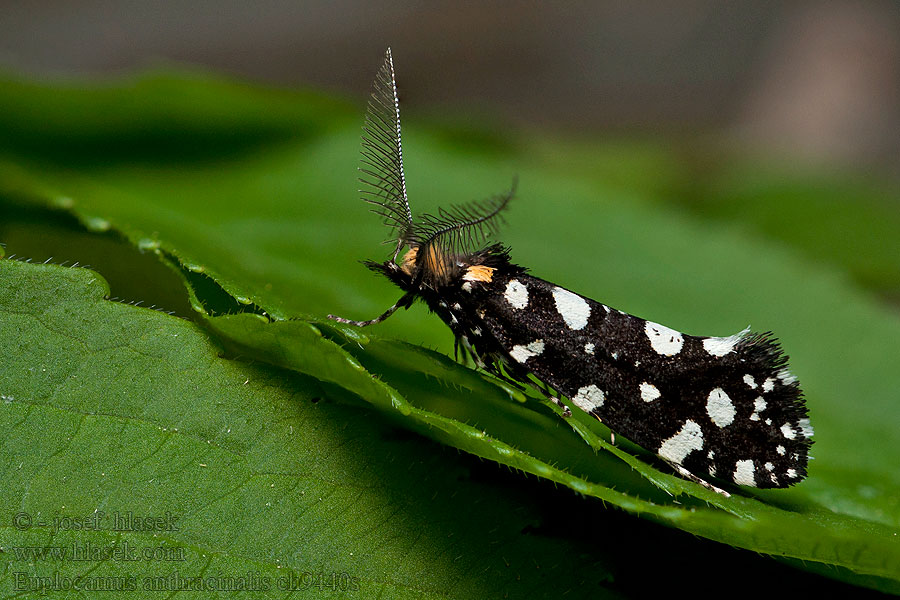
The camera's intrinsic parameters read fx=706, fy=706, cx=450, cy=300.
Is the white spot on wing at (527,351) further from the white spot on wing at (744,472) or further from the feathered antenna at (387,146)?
the white spot on wing at (744,472)

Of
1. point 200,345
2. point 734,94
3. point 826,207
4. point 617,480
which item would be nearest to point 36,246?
point 200,345

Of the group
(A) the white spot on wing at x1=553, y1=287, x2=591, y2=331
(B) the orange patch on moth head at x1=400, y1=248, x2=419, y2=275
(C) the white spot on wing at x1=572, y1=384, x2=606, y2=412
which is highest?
(A) the white spot on wing at x1=553, y1=287, x2=591, y2=331

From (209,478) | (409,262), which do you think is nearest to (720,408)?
(409,262)

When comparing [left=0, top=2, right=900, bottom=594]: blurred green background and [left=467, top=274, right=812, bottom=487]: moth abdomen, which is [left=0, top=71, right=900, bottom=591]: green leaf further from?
[left=467, top=274, right=812, bottom=487]: moth abdomen

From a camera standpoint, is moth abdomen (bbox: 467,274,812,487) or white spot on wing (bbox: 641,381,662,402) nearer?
moth abdomen (bbox: 467,274,812,487)

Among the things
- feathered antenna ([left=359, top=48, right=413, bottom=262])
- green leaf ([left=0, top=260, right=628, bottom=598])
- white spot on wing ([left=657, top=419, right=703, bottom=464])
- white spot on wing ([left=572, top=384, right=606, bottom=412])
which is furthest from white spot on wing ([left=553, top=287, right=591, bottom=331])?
green leaf ([left=0, top=260, right=628, bottom=598])

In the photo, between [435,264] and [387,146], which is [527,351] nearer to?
[435,264]

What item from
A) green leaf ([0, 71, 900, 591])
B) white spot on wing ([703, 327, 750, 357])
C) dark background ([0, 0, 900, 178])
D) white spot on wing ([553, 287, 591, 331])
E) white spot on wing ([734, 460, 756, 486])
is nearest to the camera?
green leaf ([0, 71, 900, 591])

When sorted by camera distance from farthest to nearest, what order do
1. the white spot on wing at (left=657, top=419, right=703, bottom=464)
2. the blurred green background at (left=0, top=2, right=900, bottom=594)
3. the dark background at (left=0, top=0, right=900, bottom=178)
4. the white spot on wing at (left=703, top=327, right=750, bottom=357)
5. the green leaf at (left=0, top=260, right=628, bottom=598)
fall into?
the dark background at (left=0, top=0, right=900, bottom=178) < the blurred green background at (left=0, top=2, right=900, bottom=594) < the white spot on wing at (left=703, top=327, right=750, bottom=357) < the white spot on wing at (left=657, top=419, right=703, bottom=464) < the green leaf at (left=0, top=260, right=628, bottom=598)
